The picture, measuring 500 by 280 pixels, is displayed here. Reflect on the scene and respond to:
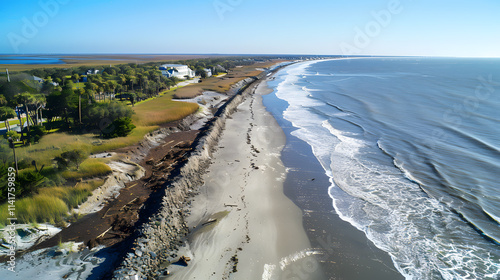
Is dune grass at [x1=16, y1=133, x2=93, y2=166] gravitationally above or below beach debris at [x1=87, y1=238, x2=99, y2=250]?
above

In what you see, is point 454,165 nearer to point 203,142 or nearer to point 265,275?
point 265,275

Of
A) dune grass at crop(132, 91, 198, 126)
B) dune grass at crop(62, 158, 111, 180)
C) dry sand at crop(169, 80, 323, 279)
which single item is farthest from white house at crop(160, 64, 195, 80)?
dune grass at crop(62, 158, 111, 180)

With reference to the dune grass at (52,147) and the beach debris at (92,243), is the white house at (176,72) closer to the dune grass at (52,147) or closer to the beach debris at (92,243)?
the dune grass at (52,147)

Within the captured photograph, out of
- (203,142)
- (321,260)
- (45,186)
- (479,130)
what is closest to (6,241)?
(45,186)

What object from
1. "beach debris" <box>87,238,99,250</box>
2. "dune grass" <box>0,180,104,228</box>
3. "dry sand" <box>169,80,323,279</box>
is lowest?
"dry sand" <box>169,80,323,279</box>

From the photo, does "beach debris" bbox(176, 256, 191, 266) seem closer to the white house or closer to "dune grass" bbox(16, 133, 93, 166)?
"dune grass" bbox(16, 133, 93, 166)

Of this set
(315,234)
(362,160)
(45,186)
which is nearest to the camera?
(315,234)

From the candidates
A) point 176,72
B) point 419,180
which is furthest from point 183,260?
point 176,72

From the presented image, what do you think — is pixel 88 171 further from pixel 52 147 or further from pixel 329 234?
pixel 329 234
